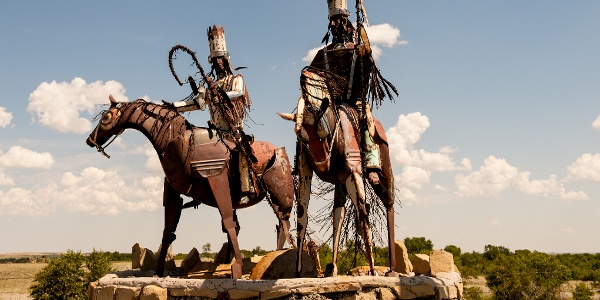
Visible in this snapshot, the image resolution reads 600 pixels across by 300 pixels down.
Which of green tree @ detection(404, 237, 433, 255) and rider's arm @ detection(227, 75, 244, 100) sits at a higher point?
rider's arm @ detection(227, 75, 244, 100)

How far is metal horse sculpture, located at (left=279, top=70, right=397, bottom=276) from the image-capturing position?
225 inches

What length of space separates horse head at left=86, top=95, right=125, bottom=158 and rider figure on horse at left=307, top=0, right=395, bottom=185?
272 centimetres

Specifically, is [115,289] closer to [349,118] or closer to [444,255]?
[349,118]

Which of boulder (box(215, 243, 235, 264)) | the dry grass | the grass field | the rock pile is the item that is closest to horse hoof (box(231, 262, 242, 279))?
the rock pile

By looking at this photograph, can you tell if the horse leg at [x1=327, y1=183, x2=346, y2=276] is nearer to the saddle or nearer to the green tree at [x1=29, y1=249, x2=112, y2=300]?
the saddle

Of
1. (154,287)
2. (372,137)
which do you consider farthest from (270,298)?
(372,137)

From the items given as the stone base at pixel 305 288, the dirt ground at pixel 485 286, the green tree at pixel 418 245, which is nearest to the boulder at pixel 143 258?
the stone base at pixel 305 288

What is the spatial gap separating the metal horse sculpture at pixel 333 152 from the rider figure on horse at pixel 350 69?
12 cm

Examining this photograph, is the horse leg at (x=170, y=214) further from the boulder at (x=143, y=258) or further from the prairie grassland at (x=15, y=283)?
the prairie grassland at (x=15, y=283)

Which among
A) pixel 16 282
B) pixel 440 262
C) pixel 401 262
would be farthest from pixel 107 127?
pixel 16 282

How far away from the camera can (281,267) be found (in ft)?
21.2

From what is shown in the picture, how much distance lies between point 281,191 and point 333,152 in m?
2.27

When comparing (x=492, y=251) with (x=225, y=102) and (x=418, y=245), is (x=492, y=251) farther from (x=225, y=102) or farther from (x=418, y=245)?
(x=225, y=102)

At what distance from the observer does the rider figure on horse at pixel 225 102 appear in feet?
23.7
